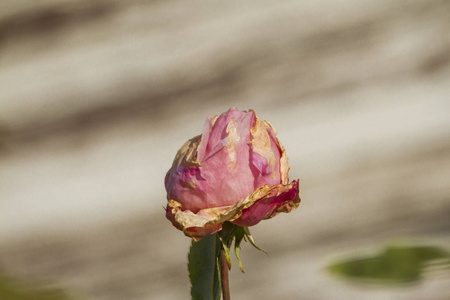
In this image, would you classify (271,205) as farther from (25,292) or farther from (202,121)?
(202,121)

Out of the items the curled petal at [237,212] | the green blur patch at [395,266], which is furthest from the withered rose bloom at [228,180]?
the green blur patch at [395,266]

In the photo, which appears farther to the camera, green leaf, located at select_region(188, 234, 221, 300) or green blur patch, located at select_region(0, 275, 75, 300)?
green leaf, located at select_region(188, 234, 221, 300)

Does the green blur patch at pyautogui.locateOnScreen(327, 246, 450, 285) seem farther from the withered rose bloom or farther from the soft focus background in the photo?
the withered rose bloom

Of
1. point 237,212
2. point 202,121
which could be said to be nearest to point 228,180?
point 237,212

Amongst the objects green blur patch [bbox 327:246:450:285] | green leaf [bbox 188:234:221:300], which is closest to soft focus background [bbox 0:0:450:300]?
green blur patch [bbox 327:246:450:285]

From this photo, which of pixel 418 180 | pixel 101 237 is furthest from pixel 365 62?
pixel 101 237

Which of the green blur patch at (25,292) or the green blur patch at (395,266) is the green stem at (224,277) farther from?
the green blur patch at (395,266)

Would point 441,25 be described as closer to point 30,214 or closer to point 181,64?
point 181,64
